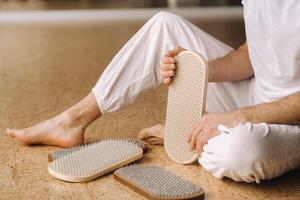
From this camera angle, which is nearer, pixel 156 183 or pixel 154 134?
pixel 156 183

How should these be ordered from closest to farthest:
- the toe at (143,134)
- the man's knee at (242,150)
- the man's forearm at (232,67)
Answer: the man's knee at (242,150)
the man's forearm at (232,67)
the toe at (143,134)

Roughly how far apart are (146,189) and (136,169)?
126 millimetres

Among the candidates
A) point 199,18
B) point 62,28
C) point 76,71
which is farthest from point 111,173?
point 199,18

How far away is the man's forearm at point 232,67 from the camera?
1.34 meters

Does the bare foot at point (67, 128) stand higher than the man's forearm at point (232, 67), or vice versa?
the man's forearm at point (232, 67)

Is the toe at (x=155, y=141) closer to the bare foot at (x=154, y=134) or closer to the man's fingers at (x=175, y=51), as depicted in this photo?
the bare foot at (x=154, y=134)

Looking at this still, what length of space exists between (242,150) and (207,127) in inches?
4.5

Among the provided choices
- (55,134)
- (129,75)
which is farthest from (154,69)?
(55,134)

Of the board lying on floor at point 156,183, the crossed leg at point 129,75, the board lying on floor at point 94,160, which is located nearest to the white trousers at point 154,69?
the crossed leg at point 129,75

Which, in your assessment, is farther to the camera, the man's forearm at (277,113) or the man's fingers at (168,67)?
the man's fingers at (168,67)

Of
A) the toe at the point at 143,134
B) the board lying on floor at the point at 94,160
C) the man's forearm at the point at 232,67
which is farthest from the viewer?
the toe at the point at 143,134

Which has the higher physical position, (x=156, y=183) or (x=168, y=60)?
(x=168, y=60)

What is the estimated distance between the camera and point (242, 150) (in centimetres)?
107

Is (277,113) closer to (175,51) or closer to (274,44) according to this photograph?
(274,44)
